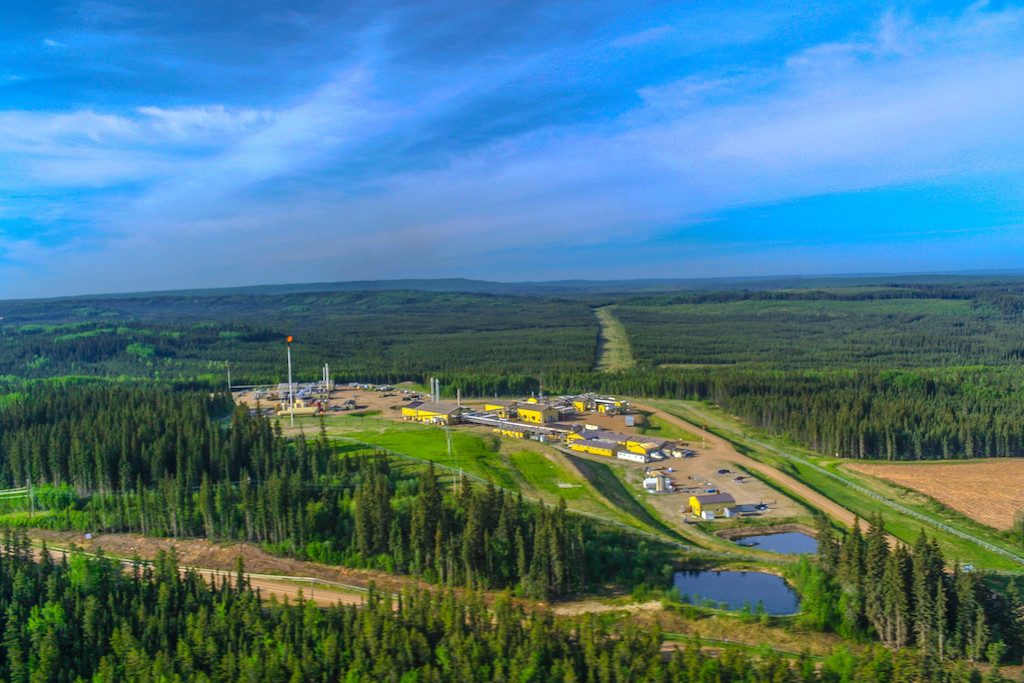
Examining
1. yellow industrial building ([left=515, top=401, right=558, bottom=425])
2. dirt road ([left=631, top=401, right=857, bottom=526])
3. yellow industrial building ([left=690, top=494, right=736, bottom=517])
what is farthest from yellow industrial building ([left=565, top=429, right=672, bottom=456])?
yellow industrial building ([left=690, top=494, right=736, bottom=517])

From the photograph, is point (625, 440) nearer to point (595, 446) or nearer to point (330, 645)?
point (595, 446)

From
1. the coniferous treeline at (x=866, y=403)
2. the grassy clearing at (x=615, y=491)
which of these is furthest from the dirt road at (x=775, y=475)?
the grassy clearing at (x=615, y=491)

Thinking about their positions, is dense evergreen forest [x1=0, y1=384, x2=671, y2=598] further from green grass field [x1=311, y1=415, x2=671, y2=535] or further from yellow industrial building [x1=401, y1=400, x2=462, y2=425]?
yellow industrial building [x1=401, y1=400, x2=462, y2=425]

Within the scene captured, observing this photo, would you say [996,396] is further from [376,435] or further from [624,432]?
Result: [376,435]

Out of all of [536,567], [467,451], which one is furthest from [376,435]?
[536,567]

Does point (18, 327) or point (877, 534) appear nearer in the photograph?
point (877, 534)
